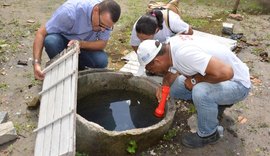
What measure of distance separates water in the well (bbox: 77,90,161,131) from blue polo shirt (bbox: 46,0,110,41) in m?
0.73

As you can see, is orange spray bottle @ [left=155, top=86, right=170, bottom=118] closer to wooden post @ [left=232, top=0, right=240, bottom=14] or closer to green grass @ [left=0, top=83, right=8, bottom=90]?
green grass @ [left=0, top=83, right=8, bottom=90]

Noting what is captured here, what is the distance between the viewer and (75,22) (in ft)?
13.6

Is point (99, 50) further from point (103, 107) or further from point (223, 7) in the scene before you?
point (223, 7)

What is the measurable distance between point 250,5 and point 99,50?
468 centimetres

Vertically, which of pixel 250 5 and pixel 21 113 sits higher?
pixel 250 5

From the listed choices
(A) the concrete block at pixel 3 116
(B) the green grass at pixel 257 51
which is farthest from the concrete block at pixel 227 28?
(A) the concrete block at pixel 3 116

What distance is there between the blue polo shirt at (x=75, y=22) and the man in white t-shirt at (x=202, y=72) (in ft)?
3.30

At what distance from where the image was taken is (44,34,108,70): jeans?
13.9 ft

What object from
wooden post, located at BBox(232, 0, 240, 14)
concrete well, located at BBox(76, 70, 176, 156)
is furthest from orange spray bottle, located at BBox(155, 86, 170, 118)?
wooden post, located at BBox(232, 0, 240, 14)

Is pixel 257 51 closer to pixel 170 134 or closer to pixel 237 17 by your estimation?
pixel 237 17

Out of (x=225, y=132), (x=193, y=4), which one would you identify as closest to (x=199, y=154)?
(x=225, y=132)

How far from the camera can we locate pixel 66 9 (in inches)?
159

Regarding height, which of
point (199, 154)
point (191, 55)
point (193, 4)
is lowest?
point (199, 154)

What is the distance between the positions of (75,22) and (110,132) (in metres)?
1.48
